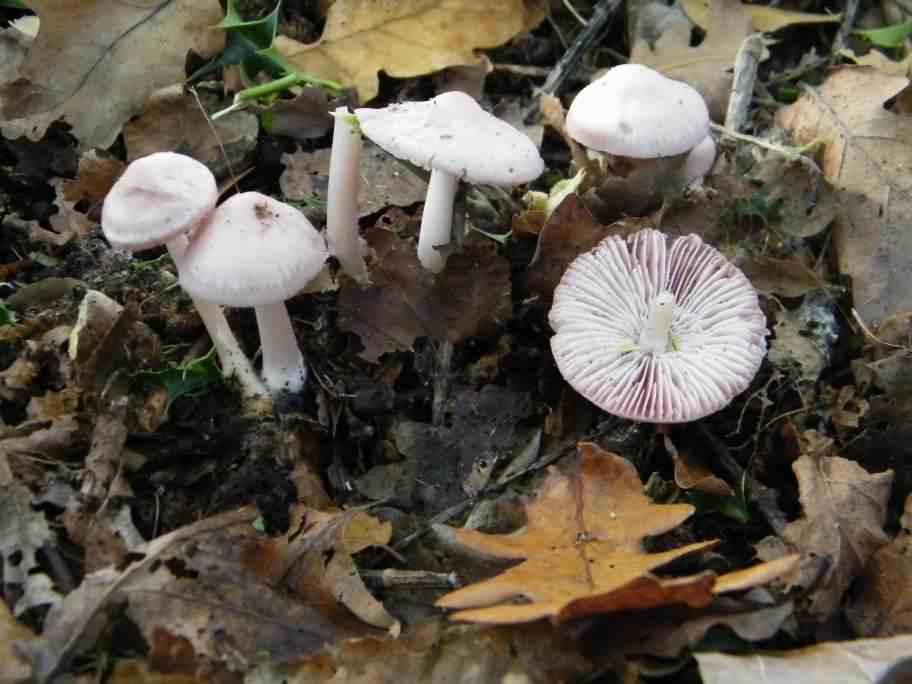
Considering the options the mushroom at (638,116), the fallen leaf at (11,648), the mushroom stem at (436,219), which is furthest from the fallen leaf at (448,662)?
the mushroom at (638,116)

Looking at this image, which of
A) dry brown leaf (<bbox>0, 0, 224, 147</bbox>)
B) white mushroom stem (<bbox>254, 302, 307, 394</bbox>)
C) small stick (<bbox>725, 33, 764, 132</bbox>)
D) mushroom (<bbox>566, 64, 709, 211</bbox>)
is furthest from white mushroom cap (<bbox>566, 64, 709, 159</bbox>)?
dry brown leaf (<bbox>0, 0, 224, 147</bbox>)

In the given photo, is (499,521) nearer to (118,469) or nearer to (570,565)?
(570,565)

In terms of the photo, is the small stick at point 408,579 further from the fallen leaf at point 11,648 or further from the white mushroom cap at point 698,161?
the white mushroom cap at point 698,161

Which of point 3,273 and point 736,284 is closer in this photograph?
point 736,284

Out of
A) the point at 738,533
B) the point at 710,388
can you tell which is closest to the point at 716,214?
the point at 710,388

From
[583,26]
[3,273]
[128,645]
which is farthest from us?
[583,26]

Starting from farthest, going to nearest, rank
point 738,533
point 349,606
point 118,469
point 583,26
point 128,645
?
point 583,26, point 738,533, point 118,469, point 349,606, point 128,645

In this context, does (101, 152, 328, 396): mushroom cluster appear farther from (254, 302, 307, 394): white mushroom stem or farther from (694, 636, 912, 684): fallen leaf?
(694, 636, 912, 684): fallen leaf
